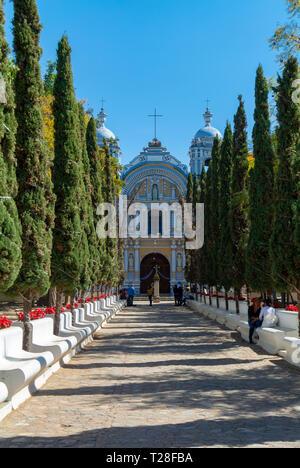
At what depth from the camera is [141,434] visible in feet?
18.1

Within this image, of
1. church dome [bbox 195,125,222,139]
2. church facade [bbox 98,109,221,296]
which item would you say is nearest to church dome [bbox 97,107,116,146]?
church facade [bbox 98,109,221,296]

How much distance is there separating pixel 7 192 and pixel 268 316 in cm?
830

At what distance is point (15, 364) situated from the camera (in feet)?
24.3

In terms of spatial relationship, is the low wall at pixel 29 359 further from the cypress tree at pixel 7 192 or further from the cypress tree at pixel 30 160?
the cypress tree at pixel 7 192

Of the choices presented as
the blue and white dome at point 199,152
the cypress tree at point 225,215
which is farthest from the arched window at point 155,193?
the cypress tree at point 225,215

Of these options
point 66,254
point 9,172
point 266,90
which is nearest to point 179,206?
point 266,90

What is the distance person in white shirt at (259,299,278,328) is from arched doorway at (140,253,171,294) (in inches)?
1610

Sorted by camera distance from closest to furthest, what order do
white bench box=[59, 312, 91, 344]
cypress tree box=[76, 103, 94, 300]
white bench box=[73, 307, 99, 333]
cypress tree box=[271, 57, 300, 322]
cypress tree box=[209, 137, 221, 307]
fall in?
cypress tree box=[271, 57, 300, 322] → white bench box=[59, 312, 91, 344] → cypress tree box=[76, 103, 94, 300] → white bench box=[73, 307, 99, 333] → cypress tree box=[209, 137, 221, 307]

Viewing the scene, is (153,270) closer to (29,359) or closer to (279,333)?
(279,333)

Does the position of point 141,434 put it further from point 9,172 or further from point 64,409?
point 9,172

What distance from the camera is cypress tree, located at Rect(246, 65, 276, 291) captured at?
15.9 metres

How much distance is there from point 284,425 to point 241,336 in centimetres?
978

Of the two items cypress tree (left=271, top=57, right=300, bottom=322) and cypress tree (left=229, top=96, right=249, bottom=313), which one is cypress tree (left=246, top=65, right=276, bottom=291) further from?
cypress tree (left=271, top=57, right=300, bottom=322)

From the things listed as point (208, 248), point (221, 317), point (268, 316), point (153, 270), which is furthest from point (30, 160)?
point (153, 270)
